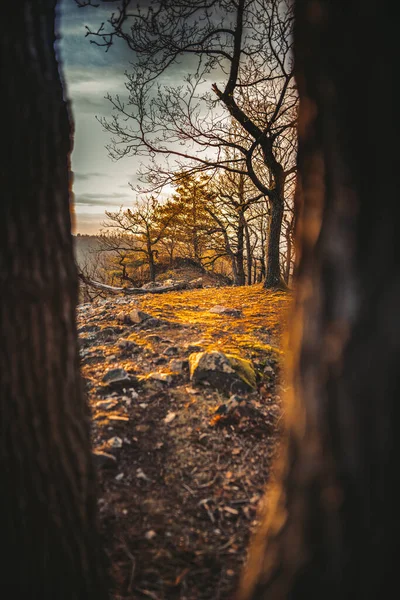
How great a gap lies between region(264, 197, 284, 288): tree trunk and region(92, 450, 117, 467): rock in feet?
19.6

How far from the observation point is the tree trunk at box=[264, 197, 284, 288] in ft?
23.4

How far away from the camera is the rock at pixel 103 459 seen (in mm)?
1797

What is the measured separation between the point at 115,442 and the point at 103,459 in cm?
14

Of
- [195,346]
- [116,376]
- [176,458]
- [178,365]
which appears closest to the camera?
[176,458]

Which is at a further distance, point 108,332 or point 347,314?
point 108,332

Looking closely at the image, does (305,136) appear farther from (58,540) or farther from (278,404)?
(278,404)

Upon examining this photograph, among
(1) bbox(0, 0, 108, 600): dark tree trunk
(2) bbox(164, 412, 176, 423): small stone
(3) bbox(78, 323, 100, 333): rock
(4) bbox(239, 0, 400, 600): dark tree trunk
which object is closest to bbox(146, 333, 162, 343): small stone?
(3) bbox(78, 323, 100, 333): rock

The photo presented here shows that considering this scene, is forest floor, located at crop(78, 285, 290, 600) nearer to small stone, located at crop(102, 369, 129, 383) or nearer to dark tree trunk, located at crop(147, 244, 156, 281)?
small stone, located at crop(102, 369, 129, 383)

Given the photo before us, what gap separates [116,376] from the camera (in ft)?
8.55

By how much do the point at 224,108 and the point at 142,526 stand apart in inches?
310

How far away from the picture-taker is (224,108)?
22.3 feet

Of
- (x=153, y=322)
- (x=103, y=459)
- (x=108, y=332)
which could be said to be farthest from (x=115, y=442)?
(x=153, y=322)

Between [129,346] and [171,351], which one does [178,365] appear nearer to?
[171,351]

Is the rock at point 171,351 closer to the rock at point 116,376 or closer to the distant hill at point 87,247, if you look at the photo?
the rock at point 116,376
